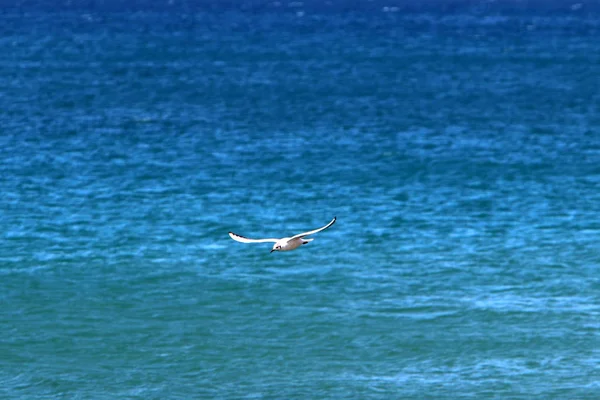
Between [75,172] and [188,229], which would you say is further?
[75,172]

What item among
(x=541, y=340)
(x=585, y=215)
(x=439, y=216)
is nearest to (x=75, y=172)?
(x=439, y=216)

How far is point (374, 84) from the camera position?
477ft

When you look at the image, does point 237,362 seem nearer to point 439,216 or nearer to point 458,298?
point 458,298

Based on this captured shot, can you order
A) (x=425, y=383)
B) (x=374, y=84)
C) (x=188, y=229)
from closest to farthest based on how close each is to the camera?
A: (x=425, y=383), (x=188, y=229), (x=374, y=84)

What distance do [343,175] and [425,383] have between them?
39438 mm

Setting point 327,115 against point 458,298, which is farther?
point 327,115

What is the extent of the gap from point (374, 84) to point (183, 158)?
178ft

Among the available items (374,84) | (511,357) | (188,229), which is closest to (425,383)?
(511,357)

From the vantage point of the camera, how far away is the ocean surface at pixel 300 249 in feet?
178

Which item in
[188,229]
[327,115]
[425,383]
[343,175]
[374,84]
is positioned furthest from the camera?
[374,84]

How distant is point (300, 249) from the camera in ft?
234

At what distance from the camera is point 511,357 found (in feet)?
182

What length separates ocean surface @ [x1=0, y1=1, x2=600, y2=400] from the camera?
54.3 meters

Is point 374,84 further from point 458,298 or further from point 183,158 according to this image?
point 458,298
